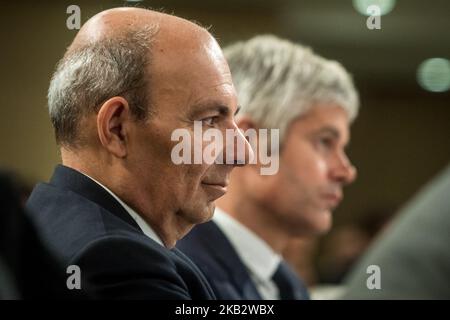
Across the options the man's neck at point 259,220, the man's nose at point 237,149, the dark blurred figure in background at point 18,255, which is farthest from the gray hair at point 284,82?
the dark blurred figure in background at point 18,255

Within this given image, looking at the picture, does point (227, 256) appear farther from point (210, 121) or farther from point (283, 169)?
point (210, 121)

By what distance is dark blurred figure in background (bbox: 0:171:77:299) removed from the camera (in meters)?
0.58

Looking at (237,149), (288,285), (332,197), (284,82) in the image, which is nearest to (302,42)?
(284,82)

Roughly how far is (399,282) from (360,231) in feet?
4.00

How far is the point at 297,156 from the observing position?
1198 mm

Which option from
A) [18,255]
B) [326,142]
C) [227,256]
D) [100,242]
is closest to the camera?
[18,255]

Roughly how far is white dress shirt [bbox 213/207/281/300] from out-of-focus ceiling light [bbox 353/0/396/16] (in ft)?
0.99

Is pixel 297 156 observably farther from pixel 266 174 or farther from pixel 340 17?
pixel 340 17

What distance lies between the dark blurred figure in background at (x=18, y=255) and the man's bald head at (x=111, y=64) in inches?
7.1

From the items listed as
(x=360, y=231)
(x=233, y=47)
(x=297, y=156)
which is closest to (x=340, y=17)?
(x=233, y=47)

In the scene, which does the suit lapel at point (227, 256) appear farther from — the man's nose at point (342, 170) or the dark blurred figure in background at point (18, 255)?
the dark blurred figure in background at point (18, 255)

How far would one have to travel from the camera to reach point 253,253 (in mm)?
1149

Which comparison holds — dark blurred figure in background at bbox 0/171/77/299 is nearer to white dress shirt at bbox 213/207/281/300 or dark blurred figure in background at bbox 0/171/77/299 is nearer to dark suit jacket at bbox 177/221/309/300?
dark suit jacket at bbox 177/221/309/300

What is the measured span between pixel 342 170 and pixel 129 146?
0.44m
